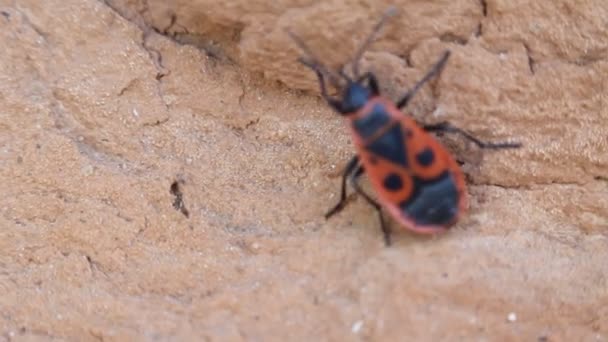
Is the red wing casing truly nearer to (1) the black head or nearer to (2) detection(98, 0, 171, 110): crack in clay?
(1) the black head

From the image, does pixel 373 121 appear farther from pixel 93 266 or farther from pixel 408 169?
pixel 93 266

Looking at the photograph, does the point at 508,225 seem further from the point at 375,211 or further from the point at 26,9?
the point at 26,9

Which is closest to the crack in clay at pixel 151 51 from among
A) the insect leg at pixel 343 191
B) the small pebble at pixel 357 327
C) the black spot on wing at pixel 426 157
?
the insect leg at pixel 343 191

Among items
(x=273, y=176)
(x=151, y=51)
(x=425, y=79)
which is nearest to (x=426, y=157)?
(x=425, y=79)

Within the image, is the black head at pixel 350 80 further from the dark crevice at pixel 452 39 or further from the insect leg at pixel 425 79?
the dark crevice at pixel 452 39

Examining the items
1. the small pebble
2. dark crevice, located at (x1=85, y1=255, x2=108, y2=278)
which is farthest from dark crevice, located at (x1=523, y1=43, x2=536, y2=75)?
dark crevice, located at (x1=85, y1=255, x2=108, y2=278)

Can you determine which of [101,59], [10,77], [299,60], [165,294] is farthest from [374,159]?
[10,77]
